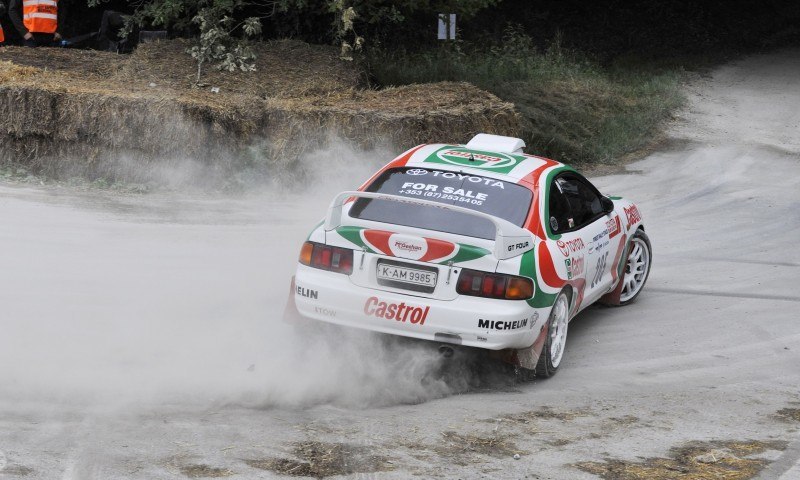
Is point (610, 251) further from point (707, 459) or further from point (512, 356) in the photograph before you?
point (707, 459)

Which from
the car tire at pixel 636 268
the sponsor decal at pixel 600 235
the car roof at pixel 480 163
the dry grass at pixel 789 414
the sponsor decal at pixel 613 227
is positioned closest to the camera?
the dry grass at pixel 789 414

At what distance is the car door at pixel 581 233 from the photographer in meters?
7.37

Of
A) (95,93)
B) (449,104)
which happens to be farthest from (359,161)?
(95,93)

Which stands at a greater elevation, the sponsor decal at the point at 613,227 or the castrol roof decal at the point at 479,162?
the castrol roof decal at the point at 479,162

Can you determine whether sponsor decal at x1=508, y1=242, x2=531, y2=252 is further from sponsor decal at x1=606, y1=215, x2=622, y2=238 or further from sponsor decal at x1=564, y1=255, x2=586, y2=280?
sponsor decal at x1=606, y1=215, x2=622, y2=238

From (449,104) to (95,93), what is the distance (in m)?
4.33

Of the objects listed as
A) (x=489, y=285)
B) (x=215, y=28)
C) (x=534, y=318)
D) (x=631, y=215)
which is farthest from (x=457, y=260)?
(x=215, y=28)

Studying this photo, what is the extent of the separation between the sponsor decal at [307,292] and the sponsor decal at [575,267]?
1.74 meters

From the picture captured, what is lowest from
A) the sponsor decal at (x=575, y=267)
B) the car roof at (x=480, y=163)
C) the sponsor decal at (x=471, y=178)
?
the sponsor decal at (x=575, y=267)

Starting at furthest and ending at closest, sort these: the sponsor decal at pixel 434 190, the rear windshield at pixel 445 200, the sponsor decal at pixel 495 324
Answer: the sponsor decal at pixel 434 190
the rear windshield at pixel 445 200
the sponsor decal at pixel 495 324

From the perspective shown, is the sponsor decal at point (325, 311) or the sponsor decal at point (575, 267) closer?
the sponsor decal at point (325, 311)

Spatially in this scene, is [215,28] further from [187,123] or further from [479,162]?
[479,162]

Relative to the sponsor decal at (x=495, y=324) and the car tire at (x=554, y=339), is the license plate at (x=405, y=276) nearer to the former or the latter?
the sponsor decal at (x=495, y=324)

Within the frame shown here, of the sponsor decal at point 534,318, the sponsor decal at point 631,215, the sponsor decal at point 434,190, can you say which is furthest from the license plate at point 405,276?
the sponsor decal at point 631,215
